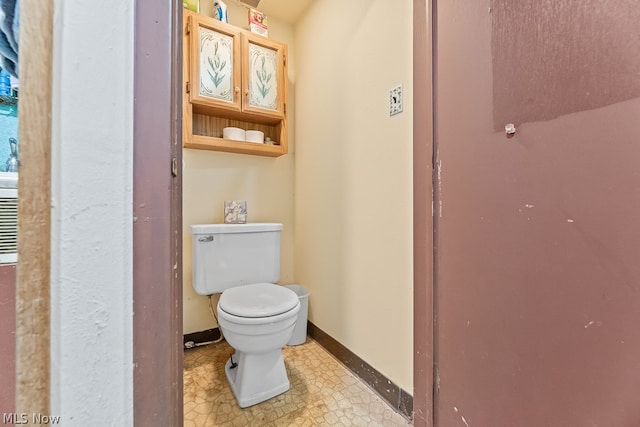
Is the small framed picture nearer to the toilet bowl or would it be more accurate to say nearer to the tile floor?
the toilet bowl

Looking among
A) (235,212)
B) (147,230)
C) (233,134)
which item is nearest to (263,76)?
(233,134)

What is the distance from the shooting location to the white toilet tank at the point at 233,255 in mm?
1436

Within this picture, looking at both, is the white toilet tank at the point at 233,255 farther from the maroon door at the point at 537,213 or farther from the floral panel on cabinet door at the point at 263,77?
the maroon door at the point at 537,213

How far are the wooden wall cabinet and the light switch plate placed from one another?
795 millimetres

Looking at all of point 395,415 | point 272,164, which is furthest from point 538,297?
point 272,164

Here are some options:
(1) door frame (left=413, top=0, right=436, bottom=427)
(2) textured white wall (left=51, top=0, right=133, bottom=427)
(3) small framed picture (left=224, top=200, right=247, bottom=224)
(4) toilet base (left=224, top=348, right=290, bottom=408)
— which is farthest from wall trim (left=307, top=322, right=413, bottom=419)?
(2) textured white wall (left=51, top=0, right=133, bottom=427)

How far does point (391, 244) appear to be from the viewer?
44.7 inches

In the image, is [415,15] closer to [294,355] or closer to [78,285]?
[78,285]

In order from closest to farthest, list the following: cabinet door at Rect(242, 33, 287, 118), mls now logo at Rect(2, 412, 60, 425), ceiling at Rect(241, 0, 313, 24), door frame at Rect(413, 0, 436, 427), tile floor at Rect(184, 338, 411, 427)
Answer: mls now logo at Rect(2, 412, 60, 425) → door frame at Rect(413, 0, 436, 427) → tile floor at Rect(184, 338, 411, 427) → cabinet door at Rect(242, 33, 287, 118) → ceiling at Rect(241, 0, 313, 24)

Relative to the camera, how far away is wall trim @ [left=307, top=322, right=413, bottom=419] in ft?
3.44

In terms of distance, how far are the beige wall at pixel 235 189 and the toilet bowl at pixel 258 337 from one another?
510mm

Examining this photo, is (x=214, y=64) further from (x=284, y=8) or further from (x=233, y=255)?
(x=233, y=255)

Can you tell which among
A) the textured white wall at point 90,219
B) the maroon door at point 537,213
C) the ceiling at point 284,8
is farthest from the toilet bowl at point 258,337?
the ceiling at point 284,8

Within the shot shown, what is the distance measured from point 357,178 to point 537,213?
830mm
